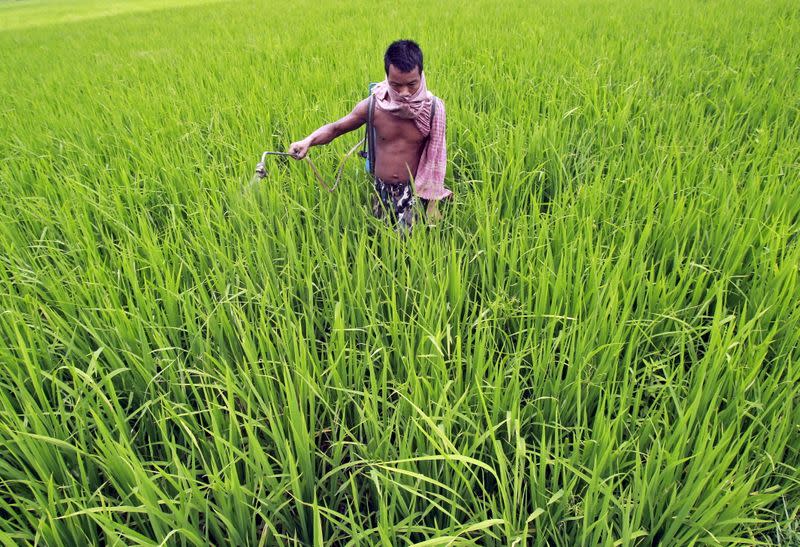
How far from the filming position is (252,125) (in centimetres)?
242

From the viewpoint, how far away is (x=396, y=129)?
1.58 m

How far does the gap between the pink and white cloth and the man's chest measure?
0.02 meters

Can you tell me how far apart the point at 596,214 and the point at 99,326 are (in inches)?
59.9

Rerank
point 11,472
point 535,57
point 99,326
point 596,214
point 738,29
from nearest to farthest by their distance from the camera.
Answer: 1. point 11,472
2. point 99,326
3. point 596,214
4. point 535,57
5. point 738,29

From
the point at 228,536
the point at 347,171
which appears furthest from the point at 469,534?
the point at 347,171

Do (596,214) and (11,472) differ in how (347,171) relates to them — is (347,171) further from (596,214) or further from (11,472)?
(11,472)

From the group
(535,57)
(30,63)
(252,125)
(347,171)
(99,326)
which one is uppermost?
(30,63)

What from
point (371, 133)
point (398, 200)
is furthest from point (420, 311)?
point (371, 133)

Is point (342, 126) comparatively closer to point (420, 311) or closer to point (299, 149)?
point (299, 149)

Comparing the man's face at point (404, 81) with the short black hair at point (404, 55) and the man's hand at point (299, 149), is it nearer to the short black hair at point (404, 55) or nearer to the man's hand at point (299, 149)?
the short black hair at point (404, 55)

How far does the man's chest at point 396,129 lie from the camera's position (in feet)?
5.11

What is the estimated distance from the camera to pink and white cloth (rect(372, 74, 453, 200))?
148 centimetres

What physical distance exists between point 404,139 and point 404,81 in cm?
22

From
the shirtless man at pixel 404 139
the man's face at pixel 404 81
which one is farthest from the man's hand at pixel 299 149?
the man's face at pixel 404 81
